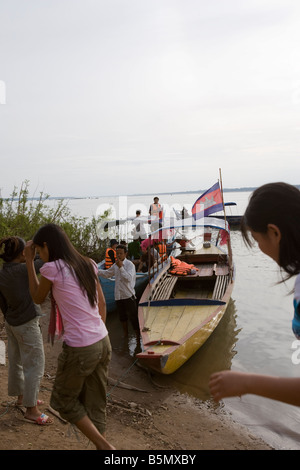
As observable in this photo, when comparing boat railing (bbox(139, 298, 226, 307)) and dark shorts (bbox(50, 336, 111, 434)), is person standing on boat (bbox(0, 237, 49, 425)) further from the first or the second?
boat railing (bbox(139, 298, 226, 307))

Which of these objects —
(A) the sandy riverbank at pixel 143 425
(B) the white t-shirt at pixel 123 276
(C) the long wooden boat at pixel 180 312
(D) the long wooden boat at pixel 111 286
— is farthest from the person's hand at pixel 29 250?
(D) the long wooden boat at pixel 111 286

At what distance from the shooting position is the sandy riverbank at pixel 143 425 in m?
3.78

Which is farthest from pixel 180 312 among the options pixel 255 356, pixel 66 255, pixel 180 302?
pixel 66 255

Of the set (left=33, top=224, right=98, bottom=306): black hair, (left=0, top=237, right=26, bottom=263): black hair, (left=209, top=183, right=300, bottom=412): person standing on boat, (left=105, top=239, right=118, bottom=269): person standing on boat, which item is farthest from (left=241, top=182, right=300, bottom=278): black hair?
(left=105, top=239, right=118, bottom=269): person standing on boat

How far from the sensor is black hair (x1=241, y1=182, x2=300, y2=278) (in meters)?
1.53

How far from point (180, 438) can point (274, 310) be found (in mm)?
7409

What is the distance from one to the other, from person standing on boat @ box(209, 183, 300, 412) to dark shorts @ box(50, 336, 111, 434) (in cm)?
155

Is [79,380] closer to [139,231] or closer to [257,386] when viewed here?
[257,386]

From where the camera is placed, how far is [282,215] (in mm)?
1545

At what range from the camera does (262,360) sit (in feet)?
25.0
